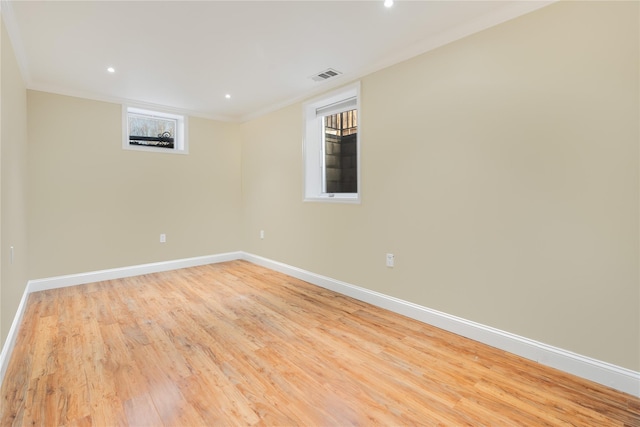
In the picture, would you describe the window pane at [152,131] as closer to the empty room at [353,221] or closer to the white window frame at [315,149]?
the empty room at [353,221]

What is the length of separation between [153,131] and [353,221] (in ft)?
10.8

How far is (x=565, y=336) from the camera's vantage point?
6.30ft

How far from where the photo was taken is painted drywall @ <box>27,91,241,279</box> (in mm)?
3541

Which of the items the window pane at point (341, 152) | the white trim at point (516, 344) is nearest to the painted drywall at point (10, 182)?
the white trim at point (516, 344)

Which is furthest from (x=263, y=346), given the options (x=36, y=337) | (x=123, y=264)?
(x=123, y=264)

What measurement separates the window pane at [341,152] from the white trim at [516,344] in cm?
119

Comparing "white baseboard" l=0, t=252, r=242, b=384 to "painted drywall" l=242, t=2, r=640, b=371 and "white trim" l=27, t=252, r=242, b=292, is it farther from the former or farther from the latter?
"painted drywall" l=242, t=2, r=640, b=371

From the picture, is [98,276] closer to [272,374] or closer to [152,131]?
[152,131]

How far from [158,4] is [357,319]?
283 centimetres

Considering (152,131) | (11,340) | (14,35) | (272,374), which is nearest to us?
(272,374)

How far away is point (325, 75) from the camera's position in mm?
3230

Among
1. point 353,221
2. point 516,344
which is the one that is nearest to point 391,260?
point 353,221

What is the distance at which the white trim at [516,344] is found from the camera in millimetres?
1737

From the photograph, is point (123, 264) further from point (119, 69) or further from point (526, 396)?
point (526, 396)
